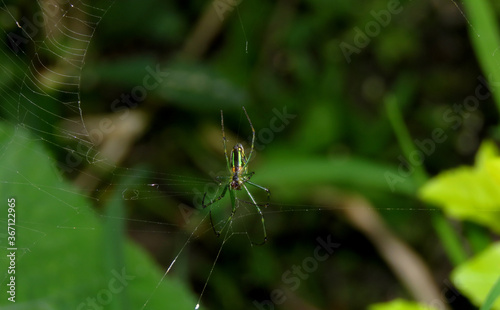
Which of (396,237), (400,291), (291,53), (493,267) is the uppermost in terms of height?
(291,53)

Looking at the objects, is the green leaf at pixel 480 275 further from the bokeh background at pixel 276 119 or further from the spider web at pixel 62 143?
the bokeh background at pixel 276 119

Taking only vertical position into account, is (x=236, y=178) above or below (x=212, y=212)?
above

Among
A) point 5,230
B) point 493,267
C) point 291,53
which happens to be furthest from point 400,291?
point 5,230

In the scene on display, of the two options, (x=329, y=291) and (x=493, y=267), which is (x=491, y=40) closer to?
(x=493, y=267)

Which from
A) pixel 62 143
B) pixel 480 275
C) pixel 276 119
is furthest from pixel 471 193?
pixel 62 143

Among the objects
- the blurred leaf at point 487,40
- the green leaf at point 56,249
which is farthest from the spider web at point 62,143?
the blurred leaf at point 487,40

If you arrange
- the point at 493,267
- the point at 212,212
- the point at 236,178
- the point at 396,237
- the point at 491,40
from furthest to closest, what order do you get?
1. the point at 396,237
2. the point at 212,212
3. the point at 236,178
4. the point at 491,40
5. the point at 493,267
